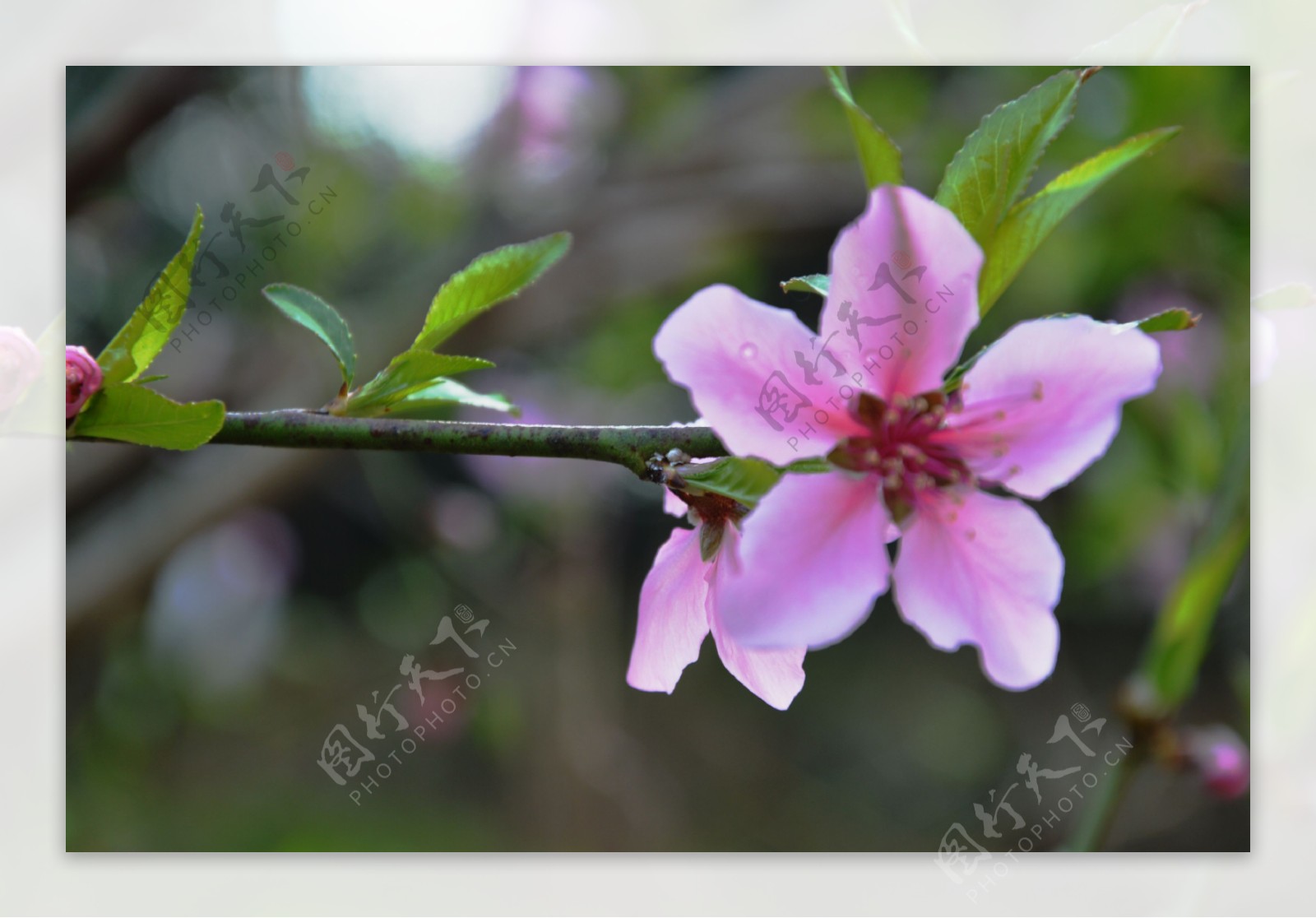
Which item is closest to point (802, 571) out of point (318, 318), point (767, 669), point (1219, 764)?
point (767, 669)

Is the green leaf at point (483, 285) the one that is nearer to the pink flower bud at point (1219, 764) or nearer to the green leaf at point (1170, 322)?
the green leaf at point (1170, 322)

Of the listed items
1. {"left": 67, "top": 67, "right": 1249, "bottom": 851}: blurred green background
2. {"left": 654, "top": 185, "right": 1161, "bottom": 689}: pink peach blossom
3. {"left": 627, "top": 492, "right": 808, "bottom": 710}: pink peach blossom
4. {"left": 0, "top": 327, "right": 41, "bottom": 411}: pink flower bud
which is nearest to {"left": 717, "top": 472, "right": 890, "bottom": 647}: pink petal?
{"left": 654, "top": 185, "right": 1161, "bottom": 689}: pink peach blossom

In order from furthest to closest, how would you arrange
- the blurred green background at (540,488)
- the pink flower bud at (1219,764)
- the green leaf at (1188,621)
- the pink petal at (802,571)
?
the blurred green background at (540,488), the pink flower bud at (1219,764), the green leaf at (1188,621), the pink petal at (802,571)

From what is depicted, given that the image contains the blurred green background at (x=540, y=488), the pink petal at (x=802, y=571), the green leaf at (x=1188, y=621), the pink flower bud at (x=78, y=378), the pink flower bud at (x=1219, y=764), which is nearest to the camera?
the pink petal at (x=802, y=571)

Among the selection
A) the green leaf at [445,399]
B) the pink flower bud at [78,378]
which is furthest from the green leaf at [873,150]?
the pink flower bud at [78,378]

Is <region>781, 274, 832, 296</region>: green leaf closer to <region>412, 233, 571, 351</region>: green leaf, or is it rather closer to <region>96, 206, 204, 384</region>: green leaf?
Result: <region>412, 233, 571, 351</region>: green leaf

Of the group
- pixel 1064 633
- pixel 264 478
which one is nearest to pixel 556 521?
pixel 264 478
